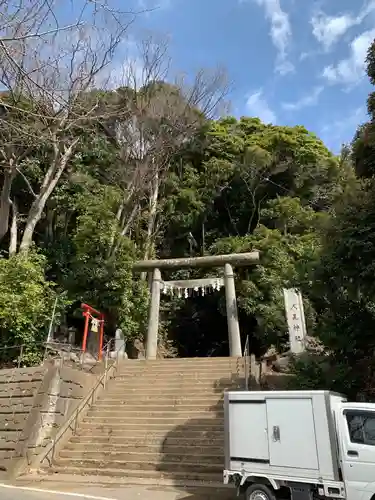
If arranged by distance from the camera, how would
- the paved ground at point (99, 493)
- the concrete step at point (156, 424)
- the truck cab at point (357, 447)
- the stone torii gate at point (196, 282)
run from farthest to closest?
the stone torii gate at point (196, 282)
the concrete step at point (156, 424)
the paved ground at point (99, 493)
the truck cab at point (357, 447)

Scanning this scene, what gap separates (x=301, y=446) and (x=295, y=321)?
8.29 m

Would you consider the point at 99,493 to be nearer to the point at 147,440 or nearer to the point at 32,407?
the point at 147,440

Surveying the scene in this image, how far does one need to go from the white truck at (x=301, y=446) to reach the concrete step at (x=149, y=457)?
87.4 inches

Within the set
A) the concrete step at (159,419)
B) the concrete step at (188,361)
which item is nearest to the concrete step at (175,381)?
the concrete step at (188,361)

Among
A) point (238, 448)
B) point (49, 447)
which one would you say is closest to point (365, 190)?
point (238, 448)

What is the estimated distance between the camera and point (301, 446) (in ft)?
19.1

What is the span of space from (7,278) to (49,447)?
6.38m

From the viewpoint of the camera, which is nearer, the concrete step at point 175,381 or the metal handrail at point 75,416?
the metal handrail at point 75,416

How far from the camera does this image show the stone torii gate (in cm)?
1669

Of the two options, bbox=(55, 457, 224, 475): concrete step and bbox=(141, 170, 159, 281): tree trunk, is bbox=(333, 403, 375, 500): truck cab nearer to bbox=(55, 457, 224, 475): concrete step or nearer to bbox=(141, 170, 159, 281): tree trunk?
bbox=(55, 457, 224, 475): concrete step

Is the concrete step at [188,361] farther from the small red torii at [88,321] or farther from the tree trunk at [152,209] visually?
the tree trunk at [152,209]

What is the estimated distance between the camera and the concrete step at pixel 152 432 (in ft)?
31.0

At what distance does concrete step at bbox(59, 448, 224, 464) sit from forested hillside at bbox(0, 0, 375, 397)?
2.93 m

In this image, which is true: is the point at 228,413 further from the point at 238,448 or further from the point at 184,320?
the point at 184,320
